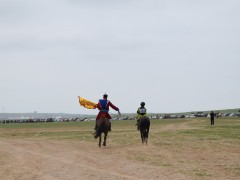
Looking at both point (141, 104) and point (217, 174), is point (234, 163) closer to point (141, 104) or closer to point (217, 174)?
point (217, 174)

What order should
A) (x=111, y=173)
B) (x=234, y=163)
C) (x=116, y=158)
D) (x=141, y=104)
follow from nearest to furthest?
(x=111, y=173) < (x=234, y=163) < (x=116, y=158) < (x=141, y=104)

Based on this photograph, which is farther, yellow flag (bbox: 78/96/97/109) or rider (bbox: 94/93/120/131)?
yellow flag (bbox: 78/96/97/109)

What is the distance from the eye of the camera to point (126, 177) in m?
9.78

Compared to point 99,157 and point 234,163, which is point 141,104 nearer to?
point 99,157

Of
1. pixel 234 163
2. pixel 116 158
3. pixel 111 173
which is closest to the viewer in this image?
pixel 111 173

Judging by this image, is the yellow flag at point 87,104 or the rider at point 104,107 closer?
the rider at point 104,107

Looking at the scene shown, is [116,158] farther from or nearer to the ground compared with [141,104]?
nearer to the ground

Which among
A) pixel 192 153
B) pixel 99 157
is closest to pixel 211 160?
pixel 192 153

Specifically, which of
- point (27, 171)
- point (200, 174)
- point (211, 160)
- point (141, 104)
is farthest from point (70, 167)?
point (141, 104)

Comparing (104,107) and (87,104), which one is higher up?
(87,104)

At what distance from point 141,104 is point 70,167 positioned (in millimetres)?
9682

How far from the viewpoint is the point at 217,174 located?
10.3 meters

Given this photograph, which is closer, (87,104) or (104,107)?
(104,107)

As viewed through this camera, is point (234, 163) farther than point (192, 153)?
No
